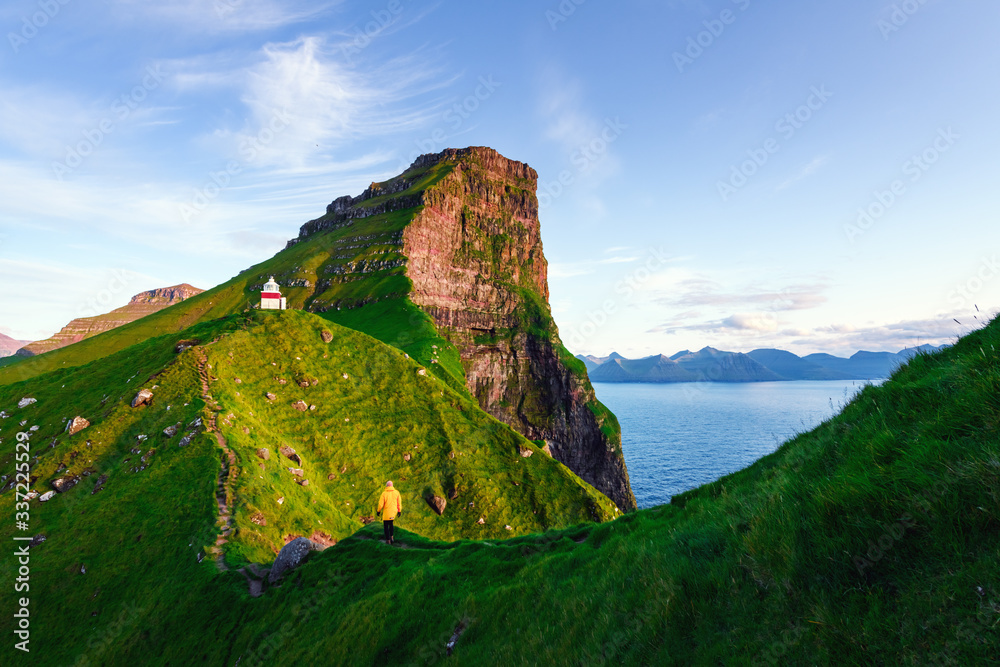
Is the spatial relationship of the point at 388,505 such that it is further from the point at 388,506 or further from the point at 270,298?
the point at 270,298

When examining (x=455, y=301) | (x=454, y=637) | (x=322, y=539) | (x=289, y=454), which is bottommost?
(x=322, y=539)

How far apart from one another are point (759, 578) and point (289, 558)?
66.1ft

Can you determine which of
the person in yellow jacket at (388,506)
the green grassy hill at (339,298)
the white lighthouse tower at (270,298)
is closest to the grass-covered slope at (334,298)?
the green grassy hill at (339,298)

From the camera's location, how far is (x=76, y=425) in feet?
89.0

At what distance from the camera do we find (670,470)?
4798 inches

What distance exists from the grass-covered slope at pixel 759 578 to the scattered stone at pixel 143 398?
1758 centimetres

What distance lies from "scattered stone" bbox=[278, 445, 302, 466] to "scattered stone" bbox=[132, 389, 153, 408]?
9543 mm

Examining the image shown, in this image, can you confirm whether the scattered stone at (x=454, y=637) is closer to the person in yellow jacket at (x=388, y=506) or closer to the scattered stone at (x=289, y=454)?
the person in yellow jacket at (x=388, y=506)

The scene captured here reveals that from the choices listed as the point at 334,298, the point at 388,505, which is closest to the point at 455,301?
the point at 334,298

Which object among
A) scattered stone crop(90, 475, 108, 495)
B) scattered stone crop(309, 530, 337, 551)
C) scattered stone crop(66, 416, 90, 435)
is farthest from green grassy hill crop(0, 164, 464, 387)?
scattered stone crop(90, 475, 108, 495)

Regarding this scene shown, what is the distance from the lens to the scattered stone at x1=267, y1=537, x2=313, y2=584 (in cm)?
1869

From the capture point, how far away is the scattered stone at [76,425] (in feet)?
88.3

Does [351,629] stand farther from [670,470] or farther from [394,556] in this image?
[670,470]

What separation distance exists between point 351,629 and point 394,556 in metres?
4.40
